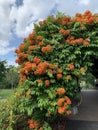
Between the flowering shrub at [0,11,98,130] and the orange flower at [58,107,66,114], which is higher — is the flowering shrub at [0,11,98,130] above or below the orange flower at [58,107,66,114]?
above

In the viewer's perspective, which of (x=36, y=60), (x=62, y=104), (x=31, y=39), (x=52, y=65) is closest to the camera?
(x=62, y=104)

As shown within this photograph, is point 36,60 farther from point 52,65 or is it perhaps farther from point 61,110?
point 61,110

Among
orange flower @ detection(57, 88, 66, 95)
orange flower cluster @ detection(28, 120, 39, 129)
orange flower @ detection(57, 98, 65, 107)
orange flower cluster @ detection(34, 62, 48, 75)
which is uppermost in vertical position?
orange flower cluster @ detection(34, 62, 48, 75)

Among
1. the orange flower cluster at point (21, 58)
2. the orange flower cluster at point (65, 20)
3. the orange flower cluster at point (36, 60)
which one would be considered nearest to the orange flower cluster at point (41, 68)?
the orange flower cluster at point (36, 60)

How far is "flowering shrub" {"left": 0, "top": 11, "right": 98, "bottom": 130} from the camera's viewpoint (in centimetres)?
536

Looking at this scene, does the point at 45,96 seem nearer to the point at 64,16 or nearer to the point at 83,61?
the point at 83,61

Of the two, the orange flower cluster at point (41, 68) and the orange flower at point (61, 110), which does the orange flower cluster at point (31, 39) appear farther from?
the orange flower at point (61, 110)

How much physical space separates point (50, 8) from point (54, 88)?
4294 mm

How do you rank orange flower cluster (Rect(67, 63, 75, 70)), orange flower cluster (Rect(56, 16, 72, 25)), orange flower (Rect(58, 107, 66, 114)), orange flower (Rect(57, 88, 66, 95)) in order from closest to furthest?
orange flower (Rect(58, 107, 66, 114))
orange flower (Rect(57, 88, 66, 95))
orange flower cluster (Rect(67, 63, 75, 70))
orange flower cluster (Rect(56, 16, 72, 25))

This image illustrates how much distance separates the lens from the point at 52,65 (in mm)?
5469

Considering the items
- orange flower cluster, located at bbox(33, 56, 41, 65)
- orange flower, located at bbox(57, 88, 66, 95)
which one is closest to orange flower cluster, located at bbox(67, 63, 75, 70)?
orange flower, located at bbox(57, 88, 66, 95)

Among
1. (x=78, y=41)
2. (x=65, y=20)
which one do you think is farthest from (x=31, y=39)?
(x=78, y=41)

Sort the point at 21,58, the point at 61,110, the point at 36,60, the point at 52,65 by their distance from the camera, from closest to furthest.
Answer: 1. the point at 61,110
2. the point at 52,65
3. the point at 36,60
4. the point at 21,58

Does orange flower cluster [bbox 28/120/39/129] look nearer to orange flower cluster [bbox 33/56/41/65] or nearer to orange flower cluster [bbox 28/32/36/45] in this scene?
orange flower cluster [bbox 33/56/41/65]
